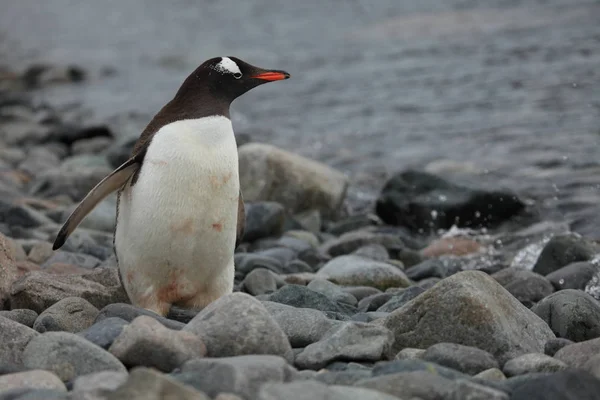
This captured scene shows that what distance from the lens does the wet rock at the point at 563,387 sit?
3.57 metres

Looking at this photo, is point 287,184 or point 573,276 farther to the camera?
point 287,184

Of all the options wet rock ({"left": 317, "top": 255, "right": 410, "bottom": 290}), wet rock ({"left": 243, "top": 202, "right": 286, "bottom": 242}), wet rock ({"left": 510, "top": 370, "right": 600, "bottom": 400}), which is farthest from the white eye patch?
wet rock ({"left": 243, "top": 202, "right": 286, "bottom": 242})

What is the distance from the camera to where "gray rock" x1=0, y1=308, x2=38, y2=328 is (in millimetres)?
5191

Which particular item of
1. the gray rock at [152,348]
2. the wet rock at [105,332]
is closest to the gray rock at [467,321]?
the gray rock at [152,348]

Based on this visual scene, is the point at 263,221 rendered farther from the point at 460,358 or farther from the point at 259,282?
the point at 460,358

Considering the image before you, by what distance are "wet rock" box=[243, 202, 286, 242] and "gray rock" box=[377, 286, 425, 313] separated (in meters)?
3.21

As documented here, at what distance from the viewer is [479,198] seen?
9.83 metres

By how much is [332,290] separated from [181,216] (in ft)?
4.63

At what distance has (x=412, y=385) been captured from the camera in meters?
3.70

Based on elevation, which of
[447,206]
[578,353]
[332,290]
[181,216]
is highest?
[181,216]

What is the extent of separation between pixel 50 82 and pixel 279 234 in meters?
16.4

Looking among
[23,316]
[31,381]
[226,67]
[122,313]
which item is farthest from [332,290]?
[31,381]

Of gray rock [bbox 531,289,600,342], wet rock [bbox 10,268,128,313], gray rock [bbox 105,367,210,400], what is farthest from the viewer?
wet rock [bbox 10,268,128,313]

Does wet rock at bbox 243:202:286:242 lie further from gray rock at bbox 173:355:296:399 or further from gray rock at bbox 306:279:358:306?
gray rock at bbox 173:355:296:399
